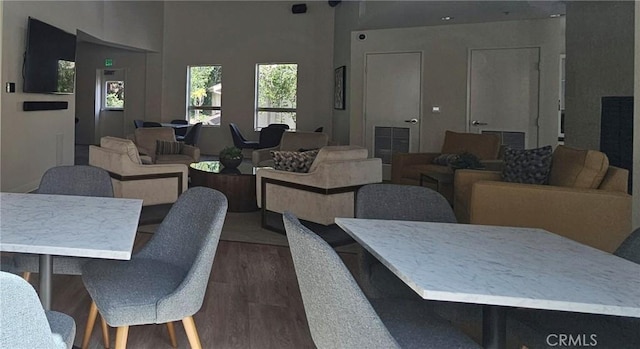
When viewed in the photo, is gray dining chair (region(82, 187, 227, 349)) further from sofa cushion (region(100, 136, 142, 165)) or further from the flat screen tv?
the flat screen tv

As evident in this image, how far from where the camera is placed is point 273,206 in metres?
4.53

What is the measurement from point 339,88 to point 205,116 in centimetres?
382

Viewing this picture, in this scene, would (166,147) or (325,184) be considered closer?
(325,184)

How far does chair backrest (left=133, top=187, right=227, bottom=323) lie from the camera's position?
5.42 ft

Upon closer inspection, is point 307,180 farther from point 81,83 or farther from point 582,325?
point 81,83

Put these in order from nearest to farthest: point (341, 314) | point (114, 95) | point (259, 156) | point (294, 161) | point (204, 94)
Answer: point (341, 314) < point (294, 161) < point (259, 156) < point (204, 94) < point (114, 95)

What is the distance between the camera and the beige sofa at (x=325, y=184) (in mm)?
4105

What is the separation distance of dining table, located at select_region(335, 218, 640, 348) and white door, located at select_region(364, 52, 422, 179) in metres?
6.18

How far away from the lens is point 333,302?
46.3 inches

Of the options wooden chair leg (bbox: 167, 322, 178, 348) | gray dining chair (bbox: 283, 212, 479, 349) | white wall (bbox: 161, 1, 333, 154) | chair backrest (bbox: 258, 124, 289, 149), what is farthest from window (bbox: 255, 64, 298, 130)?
gray dining chair (bbox: 283, 212, 479, 349)

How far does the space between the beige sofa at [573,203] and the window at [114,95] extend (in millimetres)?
10588

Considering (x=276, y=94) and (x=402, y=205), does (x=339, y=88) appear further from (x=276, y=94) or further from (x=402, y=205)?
(x=402, y=205)

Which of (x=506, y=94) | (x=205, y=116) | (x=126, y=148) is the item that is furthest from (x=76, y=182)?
(x=205, y=116)

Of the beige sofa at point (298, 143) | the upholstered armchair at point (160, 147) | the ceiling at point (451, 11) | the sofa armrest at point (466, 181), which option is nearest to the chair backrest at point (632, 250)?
the sofa armrest at point (466, 181)
